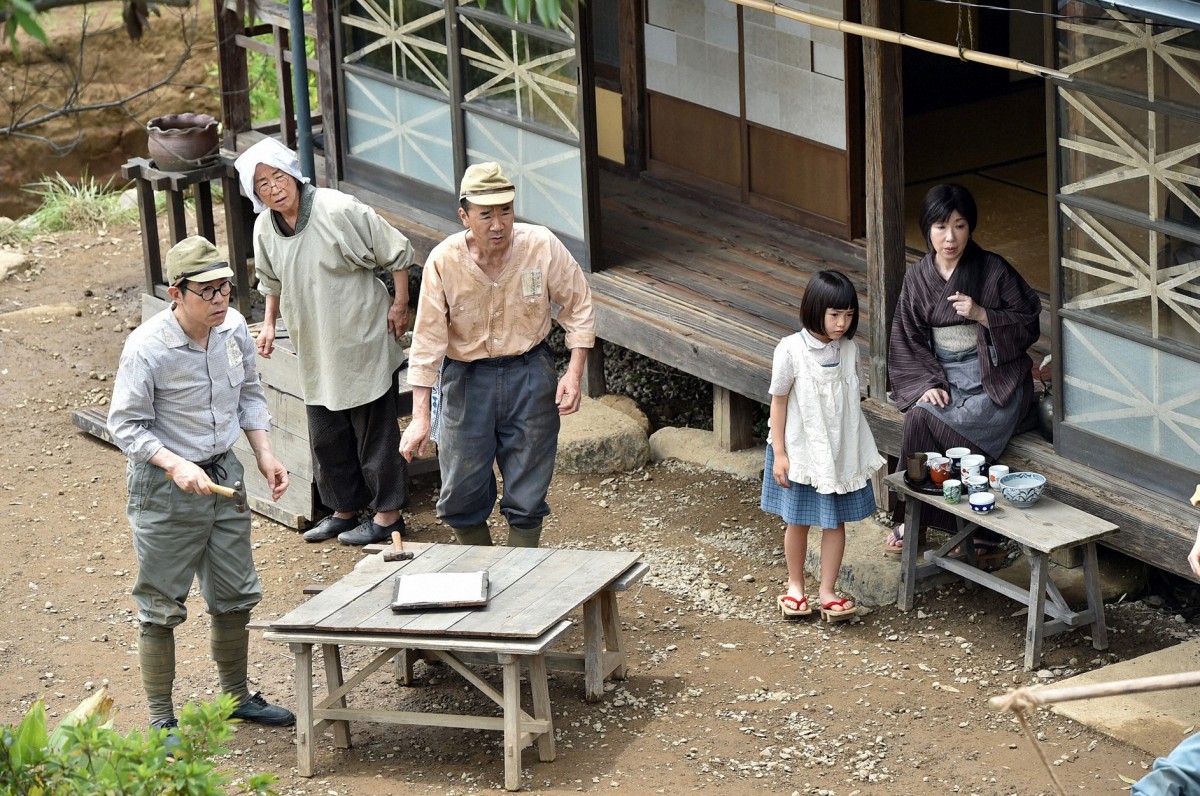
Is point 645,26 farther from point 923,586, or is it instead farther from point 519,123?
point 923,586

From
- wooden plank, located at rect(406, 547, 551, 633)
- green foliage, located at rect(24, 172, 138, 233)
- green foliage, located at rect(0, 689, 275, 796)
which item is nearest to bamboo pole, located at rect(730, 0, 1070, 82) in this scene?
wooden plank, located at rect(406, 547, 551, 633)

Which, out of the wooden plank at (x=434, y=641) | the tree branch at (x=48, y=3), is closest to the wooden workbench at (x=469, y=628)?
the wooden plank at (x=434, y=641)

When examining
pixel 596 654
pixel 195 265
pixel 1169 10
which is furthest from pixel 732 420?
pixel 1169 10

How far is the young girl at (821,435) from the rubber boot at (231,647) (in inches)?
82.4

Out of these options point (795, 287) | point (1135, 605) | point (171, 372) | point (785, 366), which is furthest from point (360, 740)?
point (795, 287)

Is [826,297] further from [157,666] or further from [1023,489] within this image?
[157,666]

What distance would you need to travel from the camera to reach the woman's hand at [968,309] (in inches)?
243

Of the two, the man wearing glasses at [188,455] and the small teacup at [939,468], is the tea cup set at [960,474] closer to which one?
the small teacup at [939,468]

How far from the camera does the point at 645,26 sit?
10000 mm

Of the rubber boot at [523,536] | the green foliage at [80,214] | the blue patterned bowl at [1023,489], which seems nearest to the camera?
the blue patterned bowl at [1023,489]

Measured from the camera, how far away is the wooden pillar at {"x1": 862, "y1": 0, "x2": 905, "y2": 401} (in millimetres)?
6328

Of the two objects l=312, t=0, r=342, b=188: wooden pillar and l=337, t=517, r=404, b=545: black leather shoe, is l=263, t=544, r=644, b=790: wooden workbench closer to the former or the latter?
l=337, t=517, r=404, b=545: black leather shoe

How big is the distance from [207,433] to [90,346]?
524cm

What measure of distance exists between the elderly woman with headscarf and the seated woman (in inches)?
86.6
